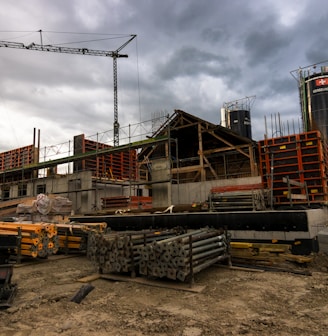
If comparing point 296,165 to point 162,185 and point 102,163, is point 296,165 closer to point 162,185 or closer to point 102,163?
point 162,185

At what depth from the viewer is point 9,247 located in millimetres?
8719

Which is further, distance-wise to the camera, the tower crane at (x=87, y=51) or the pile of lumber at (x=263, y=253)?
the tower crane at (x=87, y=51)

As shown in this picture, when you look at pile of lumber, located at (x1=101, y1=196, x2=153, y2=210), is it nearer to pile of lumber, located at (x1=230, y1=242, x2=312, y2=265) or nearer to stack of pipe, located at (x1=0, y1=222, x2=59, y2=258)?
stack of pipe, located at (x1=0, y1=222, x2=59, y2=258)

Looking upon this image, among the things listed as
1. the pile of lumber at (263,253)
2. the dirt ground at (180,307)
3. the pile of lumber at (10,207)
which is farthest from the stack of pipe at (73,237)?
the pile of lumber at (10,207)

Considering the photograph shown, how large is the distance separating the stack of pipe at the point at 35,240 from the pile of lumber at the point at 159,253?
2.90m

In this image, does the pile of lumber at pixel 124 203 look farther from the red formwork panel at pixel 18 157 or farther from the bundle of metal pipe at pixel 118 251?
the red formwork panel at pixel 18 157

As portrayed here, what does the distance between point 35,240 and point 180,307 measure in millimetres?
6588

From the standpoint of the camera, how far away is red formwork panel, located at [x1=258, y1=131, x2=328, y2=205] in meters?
11.7

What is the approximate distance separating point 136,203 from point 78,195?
574 cm

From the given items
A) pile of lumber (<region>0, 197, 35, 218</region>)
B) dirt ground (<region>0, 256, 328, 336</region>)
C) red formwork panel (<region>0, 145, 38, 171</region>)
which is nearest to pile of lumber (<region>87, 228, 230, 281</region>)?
dirt ground (<region>0, 256, 328, 336</region>)

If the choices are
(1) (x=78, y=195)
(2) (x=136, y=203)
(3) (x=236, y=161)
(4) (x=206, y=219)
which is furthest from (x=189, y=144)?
(4) (x=206, y=219)

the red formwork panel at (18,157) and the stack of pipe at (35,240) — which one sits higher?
the red formwork panel at (18,157)

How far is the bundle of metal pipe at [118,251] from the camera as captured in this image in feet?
24.0

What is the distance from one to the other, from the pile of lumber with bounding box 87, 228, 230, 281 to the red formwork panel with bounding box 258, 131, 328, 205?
5.07 meters
